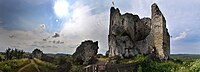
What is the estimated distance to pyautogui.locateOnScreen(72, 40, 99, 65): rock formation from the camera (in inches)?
2837

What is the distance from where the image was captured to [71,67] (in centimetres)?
6788

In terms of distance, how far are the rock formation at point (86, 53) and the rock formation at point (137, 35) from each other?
4.10 m

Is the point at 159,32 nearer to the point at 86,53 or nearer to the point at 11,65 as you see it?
the point at 86,53

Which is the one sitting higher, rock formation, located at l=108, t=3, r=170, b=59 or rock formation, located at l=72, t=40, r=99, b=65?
rock formation, located at l=108, t=3, r=170, b=59

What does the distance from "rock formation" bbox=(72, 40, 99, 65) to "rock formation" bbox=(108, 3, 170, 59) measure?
4103 mm

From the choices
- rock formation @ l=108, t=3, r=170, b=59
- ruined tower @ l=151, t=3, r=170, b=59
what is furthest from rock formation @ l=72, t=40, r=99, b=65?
ruined tower @ l=151, t=3, r=170, b=59

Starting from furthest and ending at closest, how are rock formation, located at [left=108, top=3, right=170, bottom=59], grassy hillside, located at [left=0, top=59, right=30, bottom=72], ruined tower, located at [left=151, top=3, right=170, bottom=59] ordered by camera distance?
rock formation, located at [left=108, top=3, right=170, bottom=59]
ruined tower, located at [left=151, top=3, right=170, bottom=59]
grassy hillside, located at [left=0, top=59, right=30, bottom=72]

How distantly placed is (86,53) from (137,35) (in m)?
12.4

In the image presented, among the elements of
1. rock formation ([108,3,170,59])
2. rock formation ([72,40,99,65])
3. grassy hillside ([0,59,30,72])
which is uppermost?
rock formation ([108,3,170,59])

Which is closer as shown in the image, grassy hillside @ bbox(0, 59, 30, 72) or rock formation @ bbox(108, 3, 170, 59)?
grassy hillside @ bbox(0, 59, 30, 72)

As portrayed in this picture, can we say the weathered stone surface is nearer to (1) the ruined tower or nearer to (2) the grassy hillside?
(2) the grassy hillside

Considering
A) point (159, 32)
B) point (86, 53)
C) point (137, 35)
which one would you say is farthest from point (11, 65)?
point (159, 32)

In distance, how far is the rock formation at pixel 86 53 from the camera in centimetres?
7206

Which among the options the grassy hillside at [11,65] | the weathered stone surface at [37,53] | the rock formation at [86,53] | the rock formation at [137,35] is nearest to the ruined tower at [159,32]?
the rock formation at [137,35]
